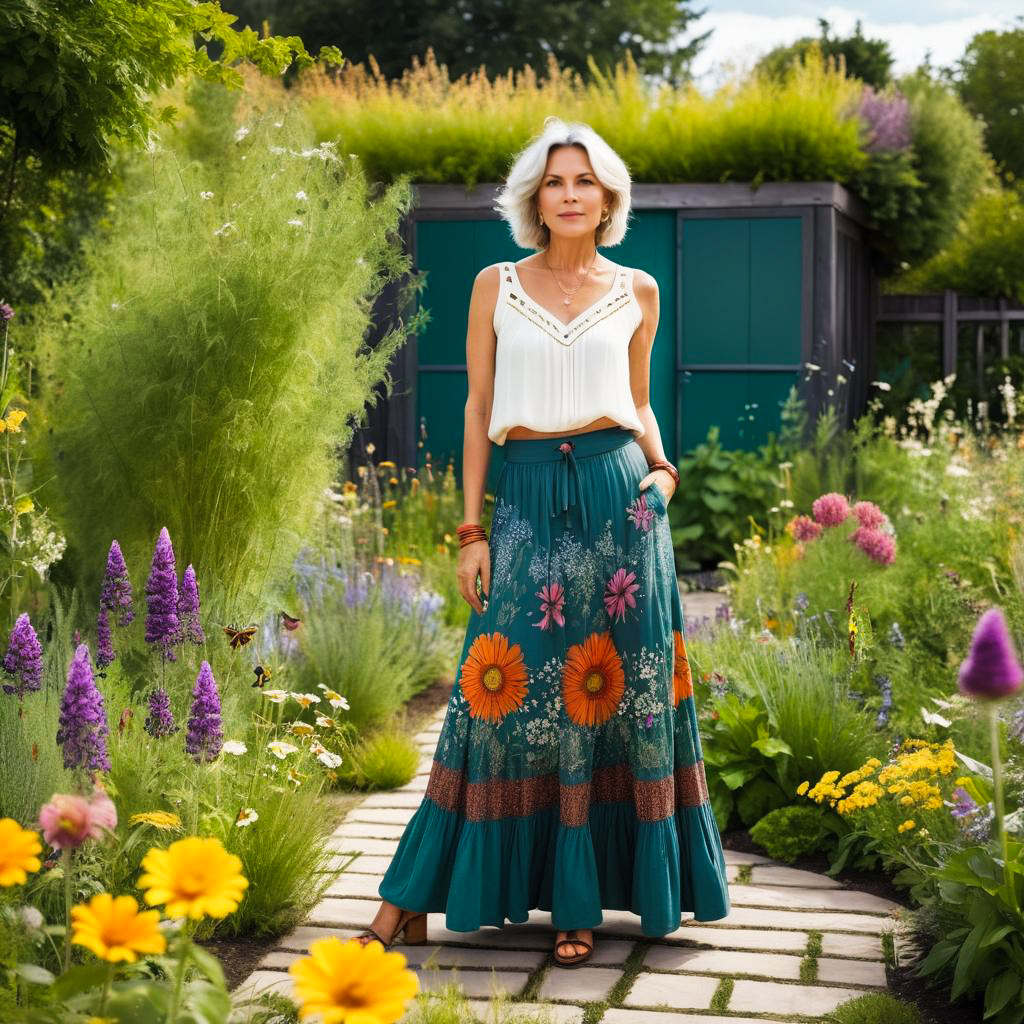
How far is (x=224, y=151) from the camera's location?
301 inches

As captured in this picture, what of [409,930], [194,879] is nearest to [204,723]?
[409,930]

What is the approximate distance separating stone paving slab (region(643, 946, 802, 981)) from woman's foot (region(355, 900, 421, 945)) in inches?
24.2

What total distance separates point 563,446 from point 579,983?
1269 millimetres

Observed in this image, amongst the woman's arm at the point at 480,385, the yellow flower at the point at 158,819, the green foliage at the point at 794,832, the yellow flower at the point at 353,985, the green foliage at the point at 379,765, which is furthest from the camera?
the green foliage at the point at 379,765

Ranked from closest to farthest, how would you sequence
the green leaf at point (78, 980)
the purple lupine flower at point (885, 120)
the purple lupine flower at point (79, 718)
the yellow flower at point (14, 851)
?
the yellow flower at point (14, 851), the green leaf at point (78, 980), the purple lupine flower at point (79, 718), the purple lupine flower at point (885, 120)

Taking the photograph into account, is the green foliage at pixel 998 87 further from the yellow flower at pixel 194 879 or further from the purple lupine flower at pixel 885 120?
the yellow flower at pixel 194 879

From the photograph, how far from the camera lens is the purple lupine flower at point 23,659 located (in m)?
3.05

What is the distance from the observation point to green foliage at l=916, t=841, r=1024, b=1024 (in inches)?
111

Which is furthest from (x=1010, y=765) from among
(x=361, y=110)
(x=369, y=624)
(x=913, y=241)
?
(x=913, y=241)

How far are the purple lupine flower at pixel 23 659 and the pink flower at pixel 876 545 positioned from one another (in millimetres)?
3529

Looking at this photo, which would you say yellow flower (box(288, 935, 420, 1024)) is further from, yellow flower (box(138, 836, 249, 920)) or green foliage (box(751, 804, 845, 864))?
green foliage (box(751, 804, 845, 864))

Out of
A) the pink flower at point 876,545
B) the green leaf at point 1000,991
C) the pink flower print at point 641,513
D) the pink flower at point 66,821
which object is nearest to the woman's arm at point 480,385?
the pink flower print at point 641,513

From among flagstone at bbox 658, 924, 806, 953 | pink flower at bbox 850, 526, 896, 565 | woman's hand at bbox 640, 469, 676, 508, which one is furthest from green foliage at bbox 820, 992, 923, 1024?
pink flower at bbox 850, 526, 896, 565

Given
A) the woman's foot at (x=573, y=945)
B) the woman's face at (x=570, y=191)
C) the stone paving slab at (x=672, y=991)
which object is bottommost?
the stone paving slab at (x=672, y=991)
